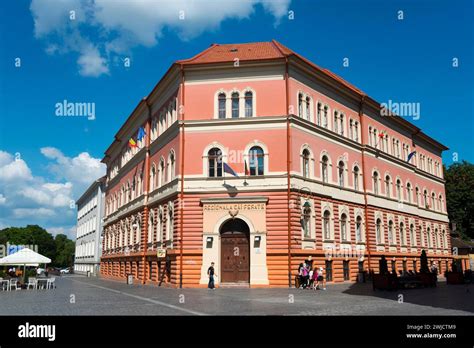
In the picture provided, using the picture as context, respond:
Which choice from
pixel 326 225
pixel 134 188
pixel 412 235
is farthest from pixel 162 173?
pixel 412 235

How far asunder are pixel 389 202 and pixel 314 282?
17.2 m

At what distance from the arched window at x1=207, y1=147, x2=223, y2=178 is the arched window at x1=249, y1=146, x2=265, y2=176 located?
2.09m

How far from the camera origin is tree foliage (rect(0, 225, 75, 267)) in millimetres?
127438

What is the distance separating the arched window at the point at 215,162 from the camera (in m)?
30.5

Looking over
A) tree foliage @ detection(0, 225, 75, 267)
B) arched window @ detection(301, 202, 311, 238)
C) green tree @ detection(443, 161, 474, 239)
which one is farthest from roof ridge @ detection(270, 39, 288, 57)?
tree foliage @ detection(0, 225, 75, 267)

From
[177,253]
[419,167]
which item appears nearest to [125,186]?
[177,253]

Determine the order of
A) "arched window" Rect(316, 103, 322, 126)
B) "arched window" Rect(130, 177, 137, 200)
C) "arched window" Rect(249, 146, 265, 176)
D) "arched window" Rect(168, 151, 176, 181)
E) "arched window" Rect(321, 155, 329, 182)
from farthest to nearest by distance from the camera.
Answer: "arched window" Rect(130, 177, 137, 200), "arched window" Rect(316, 103, 322, 126), "arched window" Rect(321, 155, 329, 182), "arched window" Rect(168, 151, 176, 181), "arched window" Rect(249, 146, 265, 176)

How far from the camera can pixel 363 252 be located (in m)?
36.1

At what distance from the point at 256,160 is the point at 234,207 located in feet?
11.4

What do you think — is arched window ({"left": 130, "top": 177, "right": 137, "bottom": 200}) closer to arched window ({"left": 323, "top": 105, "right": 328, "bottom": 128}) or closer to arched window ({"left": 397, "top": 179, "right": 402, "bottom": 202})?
arched window ({"left": 323, "top": 105, "right": 328, "bottom": 128})

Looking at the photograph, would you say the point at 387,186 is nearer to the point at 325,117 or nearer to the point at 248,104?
the point at 325,117

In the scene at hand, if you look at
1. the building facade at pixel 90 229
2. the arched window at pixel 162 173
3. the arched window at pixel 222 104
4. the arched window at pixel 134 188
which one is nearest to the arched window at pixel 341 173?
the arched window at pixel 222 104
